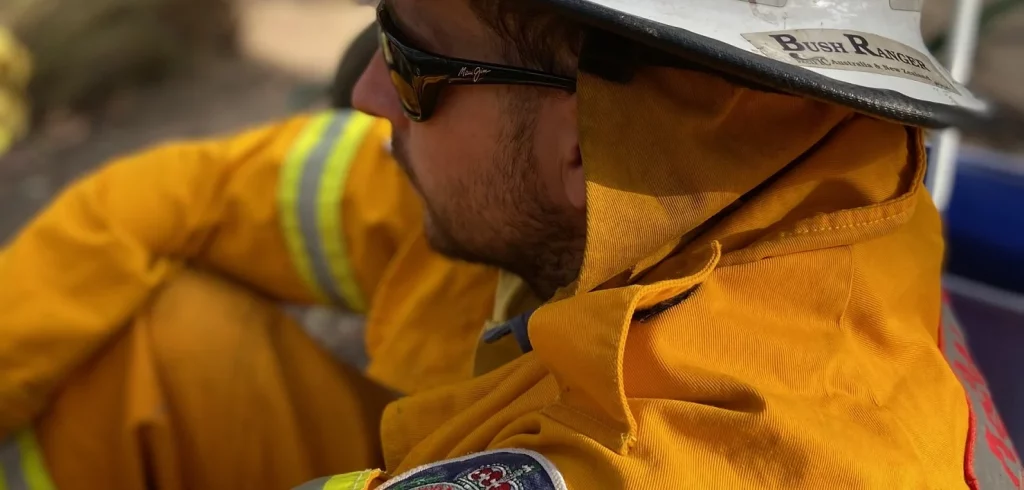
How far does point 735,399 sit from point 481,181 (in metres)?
0.32

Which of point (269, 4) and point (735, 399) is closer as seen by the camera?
point (735, 399)

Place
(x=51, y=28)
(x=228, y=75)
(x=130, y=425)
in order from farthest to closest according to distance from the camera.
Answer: (x=228, y=75) < (x=51, y=28) < (x=130, y=425)

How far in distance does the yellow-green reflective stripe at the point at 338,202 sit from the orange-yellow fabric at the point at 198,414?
118 millimetres

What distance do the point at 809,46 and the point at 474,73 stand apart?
0.91 ft

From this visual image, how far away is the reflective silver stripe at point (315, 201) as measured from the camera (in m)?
1.07

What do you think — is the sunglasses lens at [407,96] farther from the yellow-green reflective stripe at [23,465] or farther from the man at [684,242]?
the yellow-green reflective stripe at [23,465]

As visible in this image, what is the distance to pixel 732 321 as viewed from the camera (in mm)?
627

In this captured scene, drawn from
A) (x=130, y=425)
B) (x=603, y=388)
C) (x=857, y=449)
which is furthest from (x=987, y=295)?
(x=130, y=425)

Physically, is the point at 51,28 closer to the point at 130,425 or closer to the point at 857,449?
the point at 130,425

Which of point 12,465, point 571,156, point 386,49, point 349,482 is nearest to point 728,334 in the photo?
point 571,156

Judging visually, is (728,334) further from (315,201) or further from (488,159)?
(315,201)

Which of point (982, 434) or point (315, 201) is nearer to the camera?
point (982, 434)

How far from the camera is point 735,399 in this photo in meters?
0.60

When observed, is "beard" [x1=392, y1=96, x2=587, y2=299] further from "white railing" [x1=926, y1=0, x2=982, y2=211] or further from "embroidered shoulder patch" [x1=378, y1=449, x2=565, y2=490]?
"white railing" [x1=926, y1=0, x2=982, y2=211]
